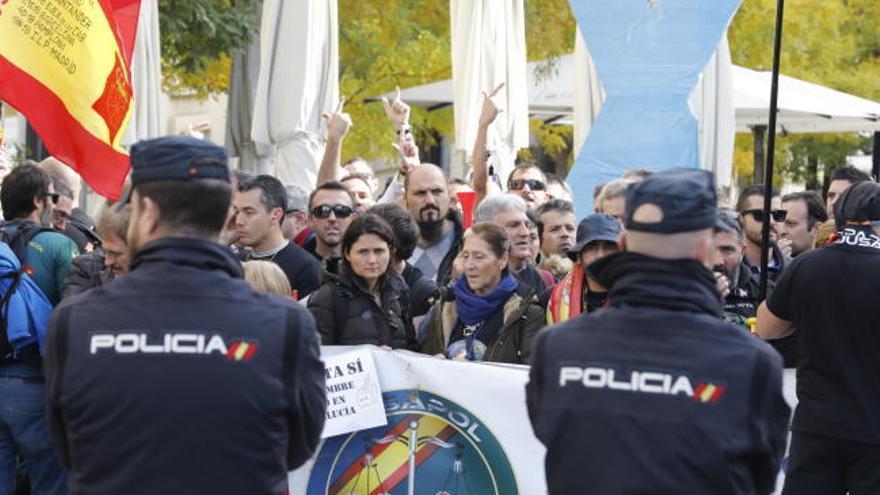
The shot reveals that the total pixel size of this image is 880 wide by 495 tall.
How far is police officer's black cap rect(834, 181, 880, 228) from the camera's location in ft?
24.4

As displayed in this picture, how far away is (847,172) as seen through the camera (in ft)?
39.0

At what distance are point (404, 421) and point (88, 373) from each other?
3353 mm

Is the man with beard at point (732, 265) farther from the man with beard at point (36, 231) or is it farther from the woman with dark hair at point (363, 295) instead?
the man with beard at point (36, 231)

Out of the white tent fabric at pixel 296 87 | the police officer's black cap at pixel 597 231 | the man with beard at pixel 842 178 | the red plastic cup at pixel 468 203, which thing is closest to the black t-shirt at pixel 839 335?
the police officer's black cap at pixel 597 231

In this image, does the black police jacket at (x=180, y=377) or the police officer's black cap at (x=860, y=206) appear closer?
the black police jacket at (x=180, y=377)

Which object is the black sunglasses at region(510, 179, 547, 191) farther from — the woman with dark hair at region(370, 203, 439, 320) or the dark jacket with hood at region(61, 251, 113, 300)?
the dark jacket with hood at region(61, 251, 113, 300)

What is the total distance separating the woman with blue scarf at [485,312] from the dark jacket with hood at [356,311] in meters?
0.21

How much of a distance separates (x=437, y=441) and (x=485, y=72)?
8444 mm

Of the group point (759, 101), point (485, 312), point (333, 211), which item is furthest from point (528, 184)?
point (759, 101)

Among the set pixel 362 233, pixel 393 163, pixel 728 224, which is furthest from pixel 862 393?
pixel 393 163

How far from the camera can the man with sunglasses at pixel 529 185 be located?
11.9m

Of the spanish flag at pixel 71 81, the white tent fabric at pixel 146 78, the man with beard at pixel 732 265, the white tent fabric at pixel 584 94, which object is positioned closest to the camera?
the man with beard at pixel 732 265

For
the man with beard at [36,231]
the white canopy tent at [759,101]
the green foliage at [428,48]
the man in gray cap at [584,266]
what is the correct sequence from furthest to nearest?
the white canopy tent at [759,101]
the green foliage at [428,48]
the man with beard at [36,231]
the man in gray cap at [584,266]

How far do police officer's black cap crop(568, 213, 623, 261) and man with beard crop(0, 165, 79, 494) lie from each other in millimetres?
2744
